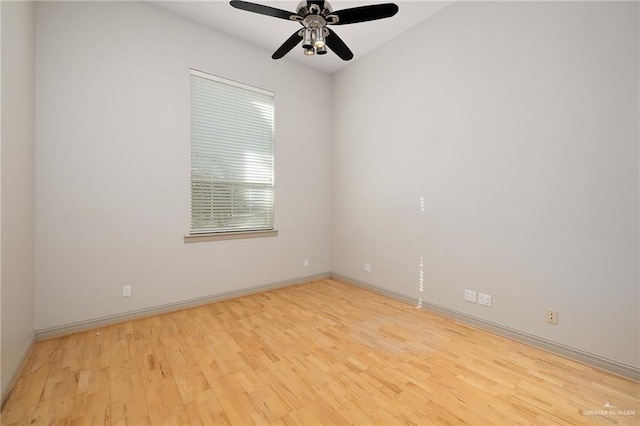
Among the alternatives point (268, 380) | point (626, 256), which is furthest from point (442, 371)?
point (626, 256)

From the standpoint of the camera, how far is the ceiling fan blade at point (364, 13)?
1969 millimetres

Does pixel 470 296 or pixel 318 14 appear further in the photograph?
pixel 470 296

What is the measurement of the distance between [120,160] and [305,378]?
2694 millimetres

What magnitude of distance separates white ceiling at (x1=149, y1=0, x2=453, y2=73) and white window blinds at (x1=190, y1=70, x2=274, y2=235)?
60 cm

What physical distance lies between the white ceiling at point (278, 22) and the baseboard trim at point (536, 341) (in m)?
3.30

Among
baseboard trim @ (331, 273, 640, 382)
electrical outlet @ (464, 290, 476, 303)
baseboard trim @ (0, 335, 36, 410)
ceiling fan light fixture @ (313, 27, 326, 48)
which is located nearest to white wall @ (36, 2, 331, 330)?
baseboard trim @ (0, 335, 36, 410)

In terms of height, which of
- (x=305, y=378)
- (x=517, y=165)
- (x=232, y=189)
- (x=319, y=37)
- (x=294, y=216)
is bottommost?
(x=305, y=378)

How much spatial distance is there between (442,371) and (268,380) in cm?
126

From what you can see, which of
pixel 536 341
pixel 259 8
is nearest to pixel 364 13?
pixel 259 8

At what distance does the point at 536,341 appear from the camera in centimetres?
239

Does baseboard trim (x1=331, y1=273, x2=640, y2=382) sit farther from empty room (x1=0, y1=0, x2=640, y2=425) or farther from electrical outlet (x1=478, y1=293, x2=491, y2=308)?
electrical outlet (x1=478, y1=293, x2=491, y2=308)

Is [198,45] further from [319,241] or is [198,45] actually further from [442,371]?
[442,371]

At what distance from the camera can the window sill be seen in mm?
3279

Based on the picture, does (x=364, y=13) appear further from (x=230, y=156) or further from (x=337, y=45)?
(x=230, y=156)
